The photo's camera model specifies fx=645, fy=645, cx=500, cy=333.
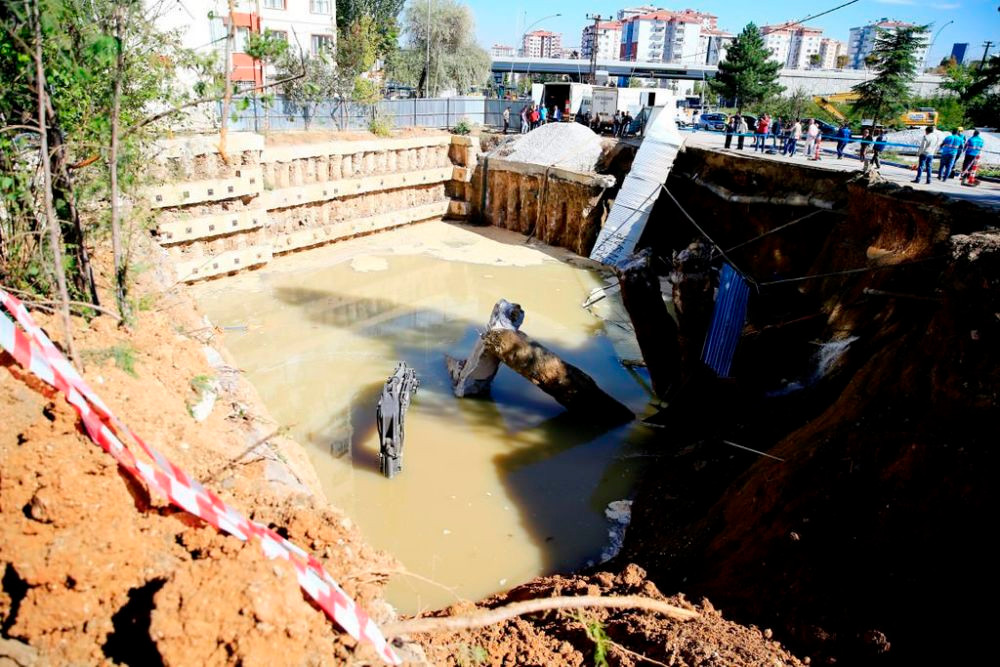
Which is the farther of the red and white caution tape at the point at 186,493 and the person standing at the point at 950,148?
the person standing at the point at 950,148

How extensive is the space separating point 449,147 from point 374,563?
20.0 metres

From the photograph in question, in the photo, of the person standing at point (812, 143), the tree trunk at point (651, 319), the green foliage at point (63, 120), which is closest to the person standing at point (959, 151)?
the person standing at point (812, 143)

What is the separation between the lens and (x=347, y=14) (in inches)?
1563

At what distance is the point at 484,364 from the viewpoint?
1095 cm

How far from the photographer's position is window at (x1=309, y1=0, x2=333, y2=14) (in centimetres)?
3412

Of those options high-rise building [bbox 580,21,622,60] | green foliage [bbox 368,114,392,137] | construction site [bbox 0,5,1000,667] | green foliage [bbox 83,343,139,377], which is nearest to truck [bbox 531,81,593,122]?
green foliage [bbox 368,114,392,137]

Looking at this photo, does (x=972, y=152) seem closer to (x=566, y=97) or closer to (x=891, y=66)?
(x=891, y=66)

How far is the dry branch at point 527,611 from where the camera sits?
395cm

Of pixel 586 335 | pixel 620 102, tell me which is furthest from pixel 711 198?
pixel 620 102

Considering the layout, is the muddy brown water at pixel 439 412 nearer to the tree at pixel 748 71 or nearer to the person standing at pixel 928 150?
the person standing at pixel 928 150

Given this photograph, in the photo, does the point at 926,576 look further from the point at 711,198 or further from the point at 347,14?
the point at 347,14

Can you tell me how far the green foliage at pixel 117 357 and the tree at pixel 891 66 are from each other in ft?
72.2

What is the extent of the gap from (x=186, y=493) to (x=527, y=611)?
94.9 inches

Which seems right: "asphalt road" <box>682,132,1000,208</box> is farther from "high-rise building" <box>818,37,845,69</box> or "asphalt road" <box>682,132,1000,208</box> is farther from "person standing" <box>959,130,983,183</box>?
"high-rise building" <box>818,37,845,69</box>
